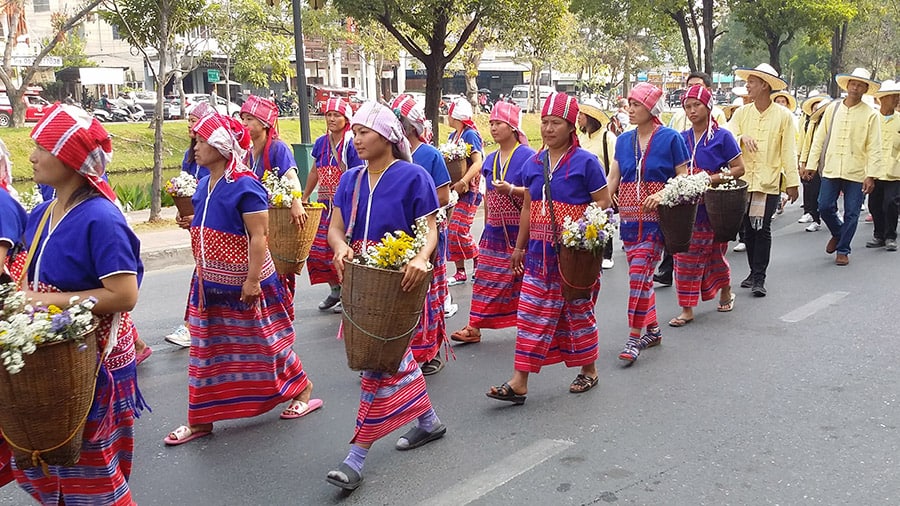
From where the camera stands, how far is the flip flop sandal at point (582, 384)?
555 cm

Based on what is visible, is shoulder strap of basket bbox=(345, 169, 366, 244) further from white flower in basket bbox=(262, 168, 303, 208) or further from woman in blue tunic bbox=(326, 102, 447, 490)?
white flower in basket bbox=(262, 168, 303, 208)

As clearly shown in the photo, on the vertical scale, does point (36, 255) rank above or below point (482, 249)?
above

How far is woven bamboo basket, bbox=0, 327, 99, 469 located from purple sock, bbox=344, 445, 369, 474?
140 cm

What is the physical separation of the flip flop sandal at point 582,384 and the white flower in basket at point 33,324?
3.29 meters

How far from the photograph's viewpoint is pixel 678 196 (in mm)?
5984

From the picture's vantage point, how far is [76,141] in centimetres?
321

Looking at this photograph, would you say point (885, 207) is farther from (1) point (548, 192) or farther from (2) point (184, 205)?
(2) point (184, 205)

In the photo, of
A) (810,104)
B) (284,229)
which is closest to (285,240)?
(284,229)

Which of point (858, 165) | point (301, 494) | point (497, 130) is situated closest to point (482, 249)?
point (497, 130)

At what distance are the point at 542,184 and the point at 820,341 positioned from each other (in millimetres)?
2777

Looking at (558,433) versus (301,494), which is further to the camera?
(558,433)

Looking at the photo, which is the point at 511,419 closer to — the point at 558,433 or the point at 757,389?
the point at 558,433

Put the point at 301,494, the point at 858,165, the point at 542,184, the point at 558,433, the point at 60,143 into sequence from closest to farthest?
the point at 60,143
the point at 301,494
the point at 558,433
the point at 542,184
the point at 858,165

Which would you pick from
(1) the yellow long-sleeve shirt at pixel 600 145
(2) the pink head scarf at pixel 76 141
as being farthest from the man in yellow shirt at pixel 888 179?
(2) the pink head scarf at pixel 76 141
